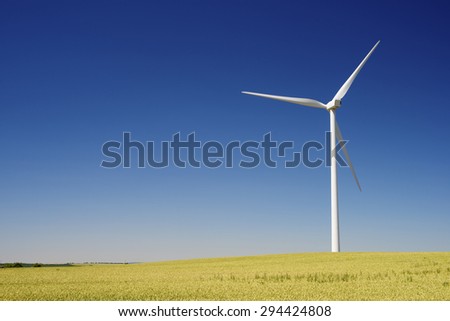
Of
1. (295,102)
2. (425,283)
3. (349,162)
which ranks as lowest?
(425,283)

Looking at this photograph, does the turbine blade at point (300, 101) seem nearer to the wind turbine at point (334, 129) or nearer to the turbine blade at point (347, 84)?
the wind turbine at point (334, 129)

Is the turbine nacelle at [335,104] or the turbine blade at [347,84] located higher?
the turbine blade at [347,84]

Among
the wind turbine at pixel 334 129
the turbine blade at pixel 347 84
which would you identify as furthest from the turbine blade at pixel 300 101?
the turbine blade at pixel 347 84

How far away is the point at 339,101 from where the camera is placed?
64562 millimetres

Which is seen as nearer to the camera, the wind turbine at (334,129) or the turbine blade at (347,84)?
the wind turbine at (334,129)

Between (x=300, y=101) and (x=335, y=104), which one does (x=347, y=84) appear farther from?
(x=300, y=101)

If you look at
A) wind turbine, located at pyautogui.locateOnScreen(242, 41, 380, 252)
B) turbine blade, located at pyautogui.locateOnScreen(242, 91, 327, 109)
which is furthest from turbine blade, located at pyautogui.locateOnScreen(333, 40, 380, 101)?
turbine blade, located at pyautogui.locateOnScreen(242, 91, 327, 109)

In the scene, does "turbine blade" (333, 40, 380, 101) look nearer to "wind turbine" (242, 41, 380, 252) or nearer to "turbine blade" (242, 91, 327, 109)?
"wind turbine" (242, 41, 380, 252)

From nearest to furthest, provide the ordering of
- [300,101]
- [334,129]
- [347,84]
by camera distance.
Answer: [334,129] < [300,101] < [347,84]

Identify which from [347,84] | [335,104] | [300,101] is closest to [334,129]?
[335,104]

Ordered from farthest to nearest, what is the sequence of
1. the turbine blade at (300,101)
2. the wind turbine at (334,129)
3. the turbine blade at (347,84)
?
1. the turbine blade at (347,84)
2. the turbine blade at (300,101)
3. the wind turbine at (334,129)

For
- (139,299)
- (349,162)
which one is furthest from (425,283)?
(349,162)
